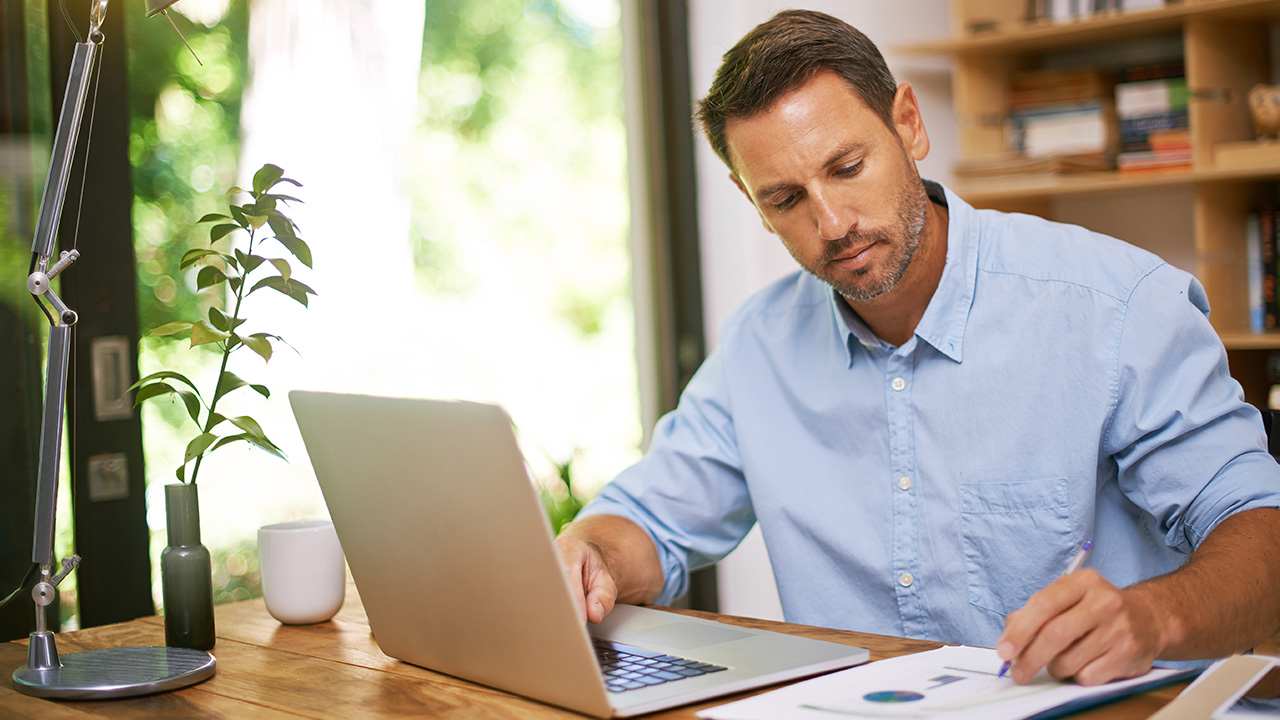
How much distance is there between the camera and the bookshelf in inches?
99.7

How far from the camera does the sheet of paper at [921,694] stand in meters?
0.84

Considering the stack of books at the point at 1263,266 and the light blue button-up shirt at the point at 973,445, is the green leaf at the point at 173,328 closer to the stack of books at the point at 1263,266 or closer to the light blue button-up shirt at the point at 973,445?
the light blue button-up shirt at the point at 973,445

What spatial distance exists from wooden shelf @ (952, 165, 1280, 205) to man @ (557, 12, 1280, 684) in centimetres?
126

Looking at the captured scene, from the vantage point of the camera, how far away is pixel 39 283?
1186 mm

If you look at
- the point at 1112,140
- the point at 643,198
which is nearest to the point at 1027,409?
the point at 1112,140

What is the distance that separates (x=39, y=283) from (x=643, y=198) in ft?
6.85

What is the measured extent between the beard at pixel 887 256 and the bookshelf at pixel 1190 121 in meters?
1.41

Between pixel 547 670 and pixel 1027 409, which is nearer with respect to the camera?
pixel 547 670

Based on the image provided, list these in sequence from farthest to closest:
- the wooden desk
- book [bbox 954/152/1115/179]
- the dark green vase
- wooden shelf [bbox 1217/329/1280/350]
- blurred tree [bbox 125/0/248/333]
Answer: book [bbox 954/152/1115/179] < wooden shelf [bbox 1217/329/1280/350] < blurred tree [bbox 125/0/248/333] < the dark green vase < the wooden desk

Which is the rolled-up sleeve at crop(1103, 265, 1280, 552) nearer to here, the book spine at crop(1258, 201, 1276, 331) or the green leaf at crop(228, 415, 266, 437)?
the green leaf at crop(228, 415, 266, 437)

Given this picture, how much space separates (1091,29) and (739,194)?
95 cm

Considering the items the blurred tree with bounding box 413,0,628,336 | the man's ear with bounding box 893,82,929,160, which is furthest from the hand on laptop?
the blurred tree with bounding box 413,0,628,336

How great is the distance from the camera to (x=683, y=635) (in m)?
1.15

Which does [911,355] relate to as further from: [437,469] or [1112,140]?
[1112,140]
